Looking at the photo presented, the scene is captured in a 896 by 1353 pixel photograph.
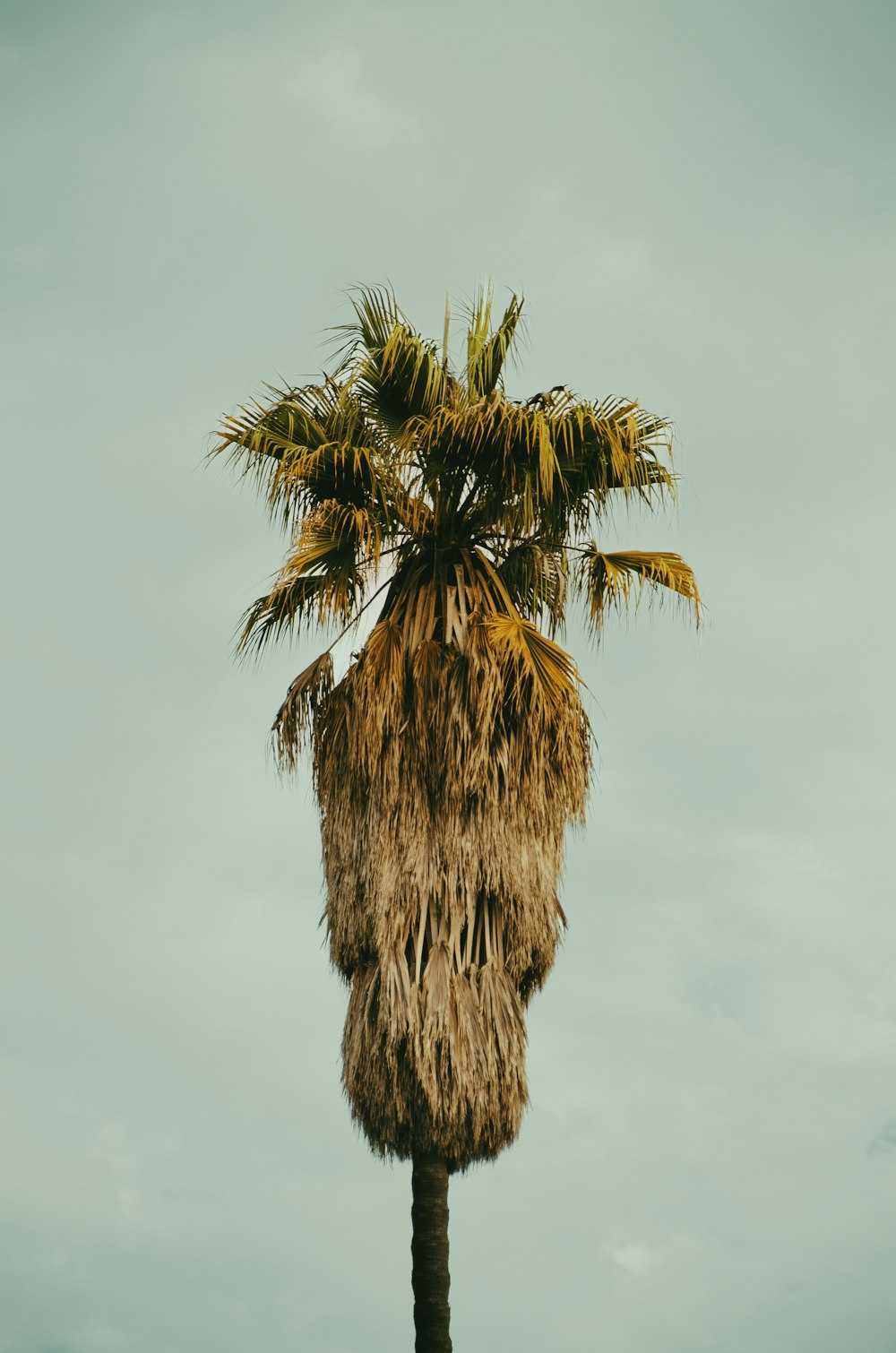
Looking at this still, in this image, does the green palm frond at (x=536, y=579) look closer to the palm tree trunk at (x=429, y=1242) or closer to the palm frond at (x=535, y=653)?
the palm frond at (x=535, y=653)

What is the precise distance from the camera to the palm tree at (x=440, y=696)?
38.2ft

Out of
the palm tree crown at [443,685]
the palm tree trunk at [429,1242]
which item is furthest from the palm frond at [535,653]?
the palm tree trunk at [429,1242]

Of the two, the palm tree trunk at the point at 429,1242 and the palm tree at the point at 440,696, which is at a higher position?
the palm tree at the point at 440,696

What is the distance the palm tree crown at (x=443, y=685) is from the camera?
11.8 meters

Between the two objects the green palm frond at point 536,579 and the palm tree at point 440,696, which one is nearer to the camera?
the palm tree at point 440,696

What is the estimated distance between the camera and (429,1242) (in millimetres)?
11586

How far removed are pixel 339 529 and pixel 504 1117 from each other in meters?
5.00

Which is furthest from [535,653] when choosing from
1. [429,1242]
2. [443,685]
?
[429,1242]

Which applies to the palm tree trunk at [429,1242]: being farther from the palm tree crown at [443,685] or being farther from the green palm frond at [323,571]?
the green palm frond at [323,571]

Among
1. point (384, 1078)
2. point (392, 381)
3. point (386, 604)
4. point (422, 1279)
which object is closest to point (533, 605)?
point (386, 604)

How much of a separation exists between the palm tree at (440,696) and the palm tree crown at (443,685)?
0.06 feet

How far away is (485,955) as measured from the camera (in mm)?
12156

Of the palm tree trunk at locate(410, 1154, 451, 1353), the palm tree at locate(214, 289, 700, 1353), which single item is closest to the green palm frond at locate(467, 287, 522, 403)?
the palm tree at locate(214, 289, 700, 1353)

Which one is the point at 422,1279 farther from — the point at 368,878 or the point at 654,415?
the point at 654,415
